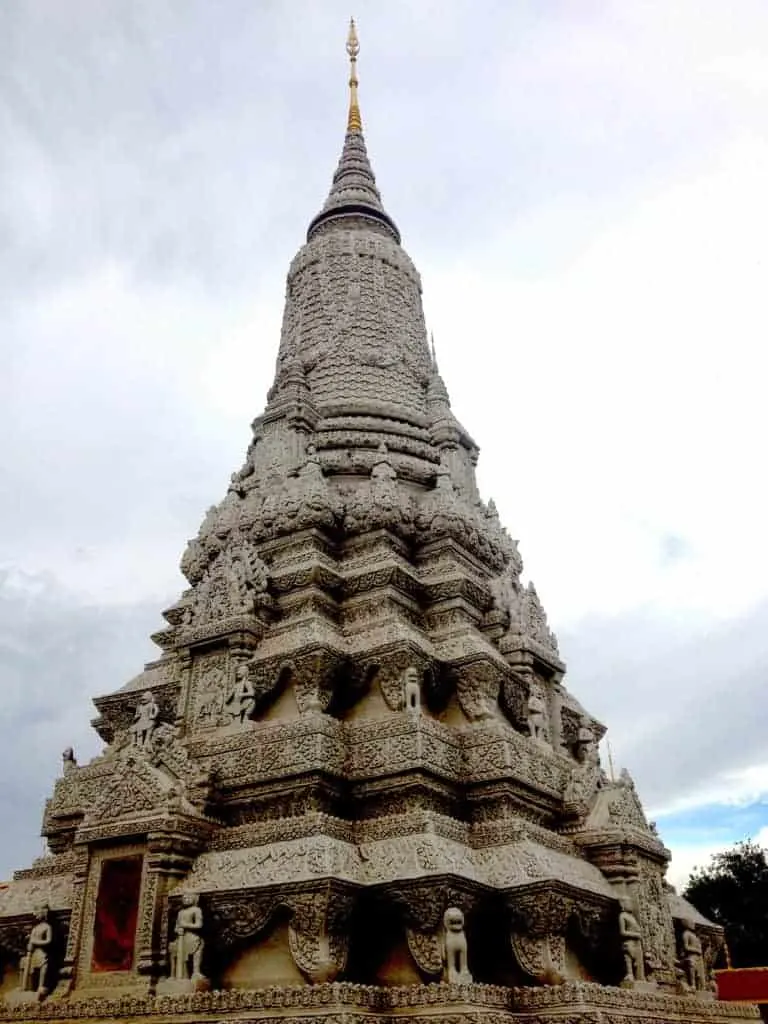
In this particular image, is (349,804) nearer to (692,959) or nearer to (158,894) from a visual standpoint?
(158,894)

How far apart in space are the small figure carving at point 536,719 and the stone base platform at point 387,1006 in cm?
387

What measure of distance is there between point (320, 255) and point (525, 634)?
29.7 ft

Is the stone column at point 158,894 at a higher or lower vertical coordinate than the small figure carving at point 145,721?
lower

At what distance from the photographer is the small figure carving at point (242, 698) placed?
12.2m

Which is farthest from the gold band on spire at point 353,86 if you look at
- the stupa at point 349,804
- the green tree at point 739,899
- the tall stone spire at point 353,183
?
the green tree at point 739,899

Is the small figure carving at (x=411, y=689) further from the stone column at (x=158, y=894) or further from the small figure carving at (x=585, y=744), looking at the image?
the small figure carving at (x=585, y=744)

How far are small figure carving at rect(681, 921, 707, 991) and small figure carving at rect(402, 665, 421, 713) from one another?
4.81 metres

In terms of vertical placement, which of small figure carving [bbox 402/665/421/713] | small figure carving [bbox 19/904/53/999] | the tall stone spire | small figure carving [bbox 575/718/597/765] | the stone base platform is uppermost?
the tall stone spire

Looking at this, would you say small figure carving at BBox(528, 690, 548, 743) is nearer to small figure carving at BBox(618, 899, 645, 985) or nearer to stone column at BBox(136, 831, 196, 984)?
small figure carving at BBox(618, 899, 645, 985)

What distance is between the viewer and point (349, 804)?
11.3m

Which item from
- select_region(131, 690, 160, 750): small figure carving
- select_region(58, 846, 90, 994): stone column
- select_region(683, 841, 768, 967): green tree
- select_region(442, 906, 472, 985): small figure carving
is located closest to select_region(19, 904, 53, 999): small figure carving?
select_region(58, 846, 90, 994): stone column

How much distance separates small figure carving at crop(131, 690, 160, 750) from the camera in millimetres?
12148

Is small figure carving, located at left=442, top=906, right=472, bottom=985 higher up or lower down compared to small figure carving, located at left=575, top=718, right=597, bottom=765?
lower down

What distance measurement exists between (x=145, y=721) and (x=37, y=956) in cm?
287
